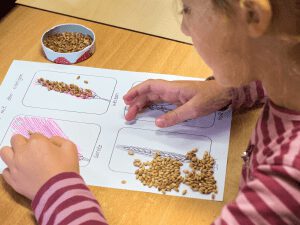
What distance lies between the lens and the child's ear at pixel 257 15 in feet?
1.70

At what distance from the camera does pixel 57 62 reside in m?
1.02

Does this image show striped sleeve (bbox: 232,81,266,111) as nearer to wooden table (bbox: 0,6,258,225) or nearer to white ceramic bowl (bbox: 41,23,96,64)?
wooden table (bbox: 0,6,258,225)

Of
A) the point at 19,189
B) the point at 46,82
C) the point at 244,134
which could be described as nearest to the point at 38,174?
the point at 19,189

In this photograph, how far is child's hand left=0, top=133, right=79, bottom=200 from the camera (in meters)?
0.76

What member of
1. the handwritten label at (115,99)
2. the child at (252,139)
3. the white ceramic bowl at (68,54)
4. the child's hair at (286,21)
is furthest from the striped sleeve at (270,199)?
the white ceramic bowl at (68,54)

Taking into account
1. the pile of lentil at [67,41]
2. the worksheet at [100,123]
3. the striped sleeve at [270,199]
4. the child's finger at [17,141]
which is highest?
the striped sleeve at [270,199]

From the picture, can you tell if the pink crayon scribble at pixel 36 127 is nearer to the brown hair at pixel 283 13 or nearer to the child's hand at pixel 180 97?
the child's hand at pixel 180 97

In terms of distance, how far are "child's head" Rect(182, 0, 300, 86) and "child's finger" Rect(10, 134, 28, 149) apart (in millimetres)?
346

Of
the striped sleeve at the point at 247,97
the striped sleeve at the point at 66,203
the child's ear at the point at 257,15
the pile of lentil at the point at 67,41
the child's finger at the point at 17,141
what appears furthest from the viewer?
the pile of lentil at the point at 67,41

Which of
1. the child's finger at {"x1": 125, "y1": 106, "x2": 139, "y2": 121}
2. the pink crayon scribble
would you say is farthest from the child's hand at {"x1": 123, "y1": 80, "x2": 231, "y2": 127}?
the pink crayon scribble

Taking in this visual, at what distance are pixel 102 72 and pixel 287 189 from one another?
53 centimetres

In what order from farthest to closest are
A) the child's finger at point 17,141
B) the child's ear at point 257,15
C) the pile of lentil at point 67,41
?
the pile of lentil at point 67,41 < the child's finger at point 17,141 < the child's ear at point 257,15

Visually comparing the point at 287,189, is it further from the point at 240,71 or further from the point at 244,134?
the point at 244,134

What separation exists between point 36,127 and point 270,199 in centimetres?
47
